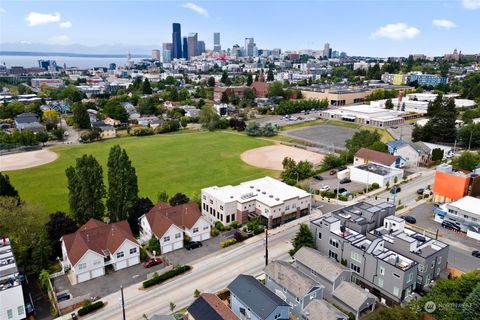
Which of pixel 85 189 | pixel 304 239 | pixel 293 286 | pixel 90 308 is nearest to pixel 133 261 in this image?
pixel 90 308

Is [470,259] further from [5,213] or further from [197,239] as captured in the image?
[5,213]

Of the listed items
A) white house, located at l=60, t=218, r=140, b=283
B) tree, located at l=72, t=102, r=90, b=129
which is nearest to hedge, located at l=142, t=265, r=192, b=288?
white house, located at l=60, t=218, r=140, b=283

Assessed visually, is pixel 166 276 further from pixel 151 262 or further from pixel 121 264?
pixel 121 264

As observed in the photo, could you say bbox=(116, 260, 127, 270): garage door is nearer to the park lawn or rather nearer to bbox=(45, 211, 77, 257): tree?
bbox=(45, 211, 77, 257): tree

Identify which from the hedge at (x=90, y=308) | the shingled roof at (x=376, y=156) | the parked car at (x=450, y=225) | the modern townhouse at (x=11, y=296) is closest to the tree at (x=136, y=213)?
the hedge at (x=90, y=308)

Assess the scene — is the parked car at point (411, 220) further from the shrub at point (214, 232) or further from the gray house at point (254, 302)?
the gray house at point (254, 302)

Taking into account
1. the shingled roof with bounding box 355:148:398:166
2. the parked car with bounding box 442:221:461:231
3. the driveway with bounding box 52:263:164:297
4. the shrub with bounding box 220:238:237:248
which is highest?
the shingled roof with bounding box 355:148:398:166

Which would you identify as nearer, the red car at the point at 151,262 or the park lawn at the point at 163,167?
the red car at the point at 151,262
